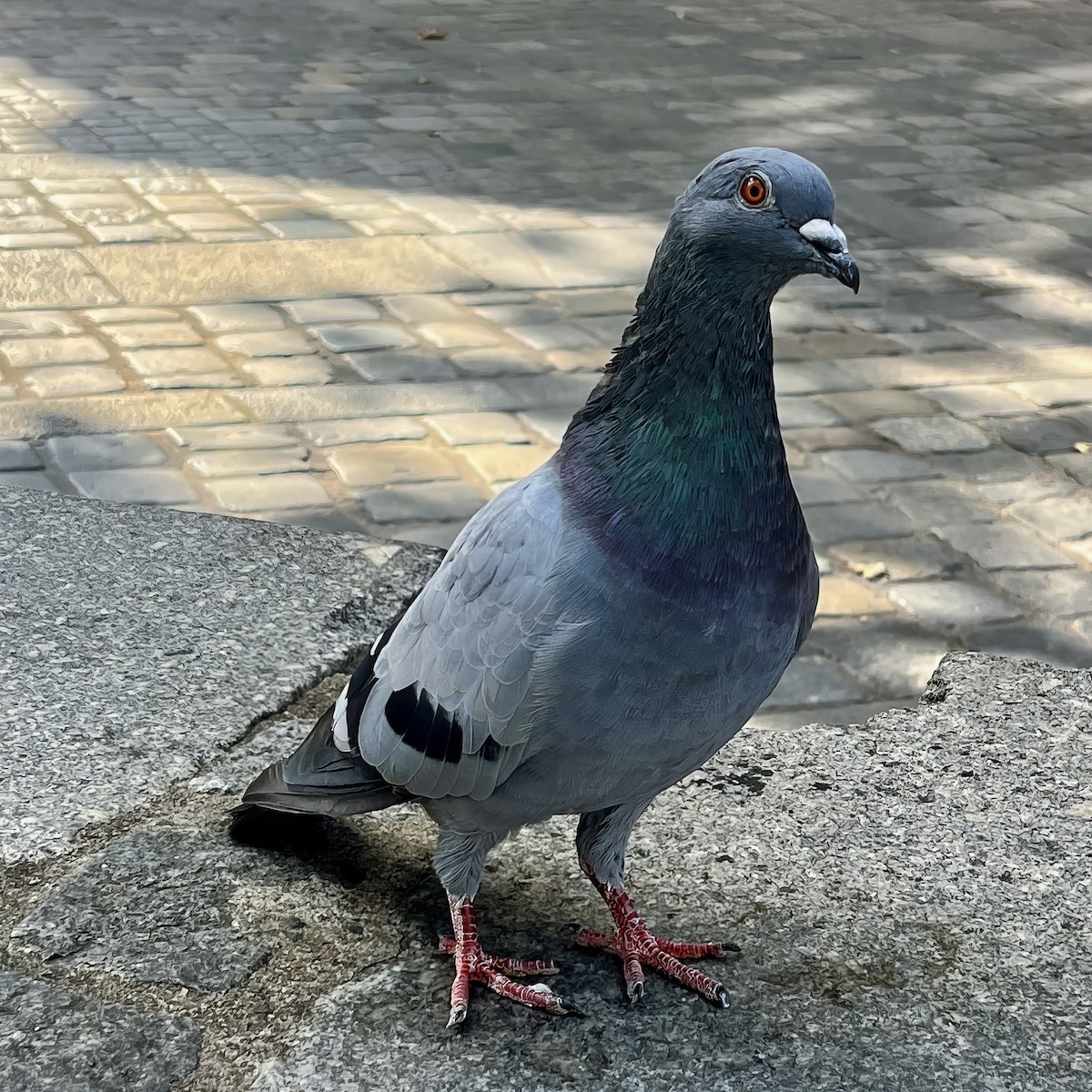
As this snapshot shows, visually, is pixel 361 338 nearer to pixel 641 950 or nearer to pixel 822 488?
pixel 822 488

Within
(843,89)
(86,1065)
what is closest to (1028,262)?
(843,89)

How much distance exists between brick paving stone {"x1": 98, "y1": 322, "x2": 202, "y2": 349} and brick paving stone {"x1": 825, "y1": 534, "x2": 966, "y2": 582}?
2.70 metres

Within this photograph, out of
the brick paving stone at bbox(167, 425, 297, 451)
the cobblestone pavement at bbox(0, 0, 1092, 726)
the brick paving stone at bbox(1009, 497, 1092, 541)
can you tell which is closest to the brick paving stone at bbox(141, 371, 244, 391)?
the cobblestone pavement at bbox(0, 0, 1092, 726)

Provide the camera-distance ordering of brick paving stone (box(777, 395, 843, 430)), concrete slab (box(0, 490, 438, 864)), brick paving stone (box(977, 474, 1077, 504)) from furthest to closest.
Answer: brick paving stone (box(777, 395, 843, 430)) → brick paving stone (box(977, 474, 1077, 504)) → concrete slab (box(0, 490, 438, 864))

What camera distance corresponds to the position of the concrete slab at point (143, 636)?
2875mm

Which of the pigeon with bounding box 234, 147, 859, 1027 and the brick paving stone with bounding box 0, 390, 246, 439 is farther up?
the pigeon with bounding box 234, 147, 859, 1027

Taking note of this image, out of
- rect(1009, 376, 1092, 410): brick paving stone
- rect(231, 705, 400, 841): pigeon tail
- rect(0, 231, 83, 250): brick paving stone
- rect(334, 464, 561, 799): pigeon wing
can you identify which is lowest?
rect(1009, 376, 1092, 410): brick paving stone

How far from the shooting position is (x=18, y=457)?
461 cm

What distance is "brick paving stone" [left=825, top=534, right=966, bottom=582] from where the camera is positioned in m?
4.16

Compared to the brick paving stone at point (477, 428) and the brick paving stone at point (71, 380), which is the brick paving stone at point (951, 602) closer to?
the brick paving stone at point (477, 428)

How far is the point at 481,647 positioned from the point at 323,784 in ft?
1.51

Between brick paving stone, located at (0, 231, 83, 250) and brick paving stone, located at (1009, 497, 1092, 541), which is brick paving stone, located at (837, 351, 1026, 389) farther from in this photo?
brick paving stone, located at (0, 231, 83, 250)

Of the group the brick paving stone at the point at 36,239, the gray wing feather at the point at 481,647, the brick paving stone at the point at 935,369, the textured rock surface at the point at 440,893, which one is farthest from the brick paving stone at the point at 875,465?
the brick paving stone at the point at 36,239

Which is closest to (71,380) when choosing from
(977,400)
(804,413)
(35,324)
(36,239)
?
(35,324)
